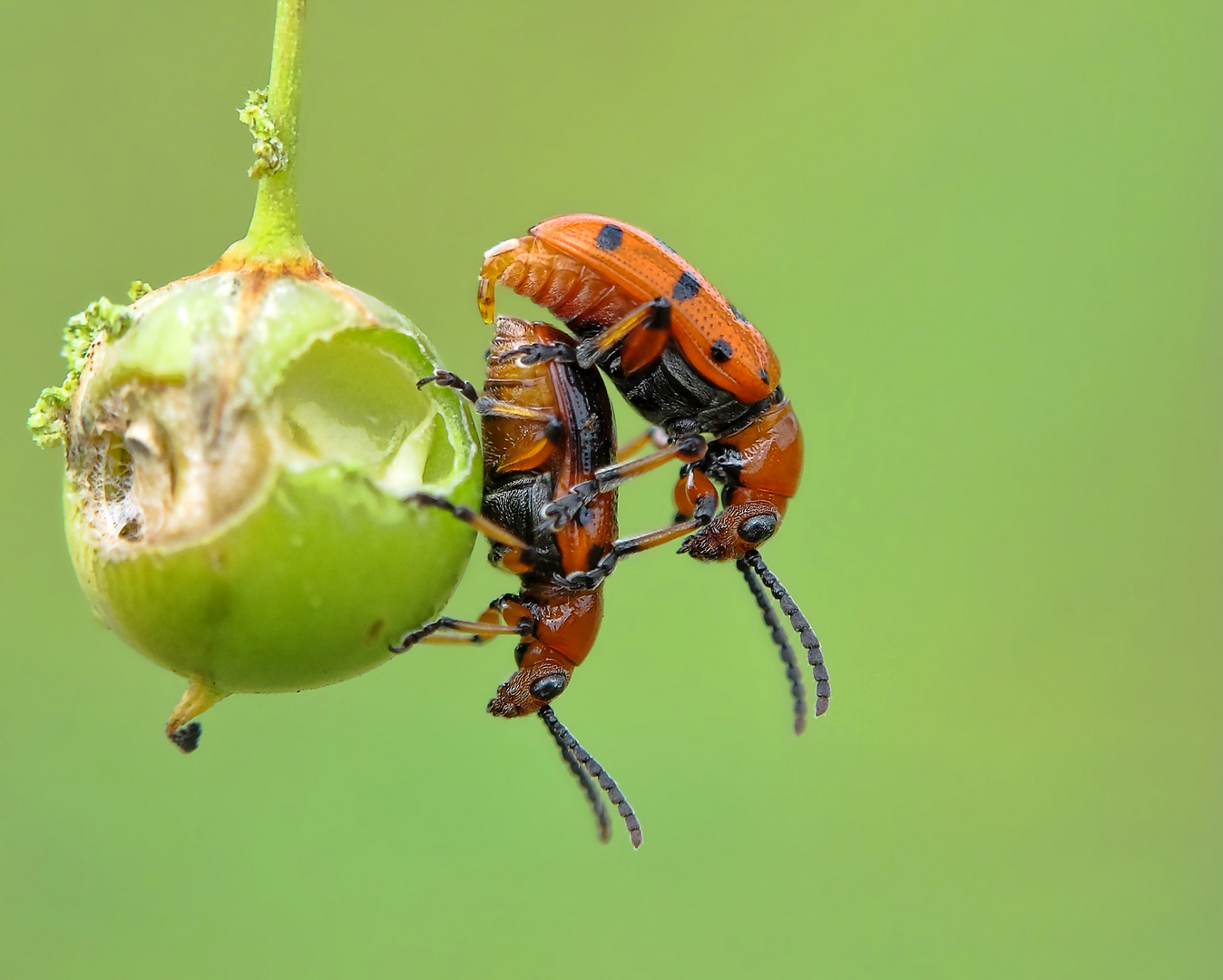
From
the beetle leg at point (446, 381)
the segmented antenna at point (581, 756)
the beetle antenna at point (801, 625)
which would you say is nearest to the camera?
the beetle leg at point (446, 381)

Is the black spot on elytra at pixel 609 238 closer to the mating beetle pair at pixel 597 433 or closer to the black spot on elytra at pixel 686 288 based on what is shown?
the mating beetle pair at pixel 597 433

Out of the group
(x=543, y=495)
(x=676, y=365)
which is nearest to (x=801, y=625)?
(x=676, y=365)

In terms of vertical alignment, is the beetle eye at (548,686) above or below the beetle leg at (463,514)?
below

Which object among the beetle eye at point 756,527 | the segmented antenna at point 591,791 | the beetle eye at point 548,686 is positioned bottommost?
the segmented antenna at point 591,791

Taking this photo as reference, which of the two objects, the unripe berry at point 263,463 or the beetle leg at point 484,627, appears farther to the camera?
the beetle leg at point 484,627

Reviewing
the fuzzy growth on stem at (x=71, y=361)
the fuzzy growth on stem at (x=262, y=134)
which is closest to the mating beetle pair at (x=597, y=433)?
the fuzzy growth on stem at (x=262, y=134)

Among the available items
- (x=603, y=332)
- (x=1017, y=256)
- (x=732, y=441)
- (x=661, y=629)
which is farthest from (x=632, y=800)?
(x=1017, y=256)

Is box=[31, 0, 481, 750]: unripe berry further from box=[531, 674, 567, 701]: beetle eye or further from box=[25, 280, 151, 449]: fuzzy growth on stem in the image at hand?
box=[531, 674, 567, 701]: beetle eye

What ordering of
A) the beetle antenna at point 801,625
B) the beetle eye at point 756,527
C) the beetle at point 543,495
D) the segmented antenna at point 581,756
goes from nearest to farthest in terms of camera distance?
the beetle at point 543,495, the beetle eye at point 756,527, the beetle antenna at point 801,625, the segmented antenna at point 581,756
